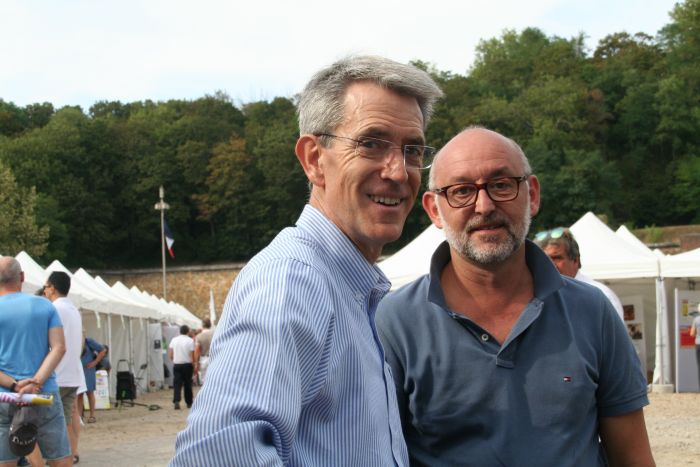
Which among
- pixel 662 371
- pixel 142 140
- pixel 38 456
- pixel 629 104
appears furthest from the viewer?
pixel 142 140

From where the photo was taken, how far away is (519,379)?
2.80 meters

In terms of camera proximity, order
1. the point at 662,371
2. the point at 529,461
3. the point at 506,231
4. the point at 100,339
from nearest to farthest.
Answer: the point at 529,461 < the point at 506,231 < the point at 662,371 < the point at 100,339

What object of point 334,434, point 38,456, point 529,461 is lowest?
point 38,456

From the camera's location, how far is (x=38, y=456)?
7.58m

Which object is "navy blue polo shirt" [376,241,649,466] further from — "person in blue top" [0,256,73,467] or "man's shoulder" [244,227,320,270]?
"person in blue top" [0,256,73,467]

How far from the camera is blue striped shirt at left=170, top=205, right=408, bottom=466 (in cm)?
157

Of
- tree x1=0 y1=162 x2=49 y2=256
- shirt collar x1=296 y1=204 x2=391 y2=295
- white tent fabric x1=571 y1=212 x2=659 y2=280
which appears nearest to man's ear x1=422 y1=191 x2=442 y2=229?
shirt collar x1=296 y1=204 x2=391 y2=295

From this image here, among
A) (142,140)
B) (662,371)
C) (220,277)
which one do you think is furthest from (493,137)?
(142,140)

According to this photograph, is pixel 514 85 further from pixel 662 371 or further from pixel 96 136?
pixel 662 371

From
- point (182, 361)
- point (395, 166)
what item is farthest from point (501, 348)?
point (182, 361)

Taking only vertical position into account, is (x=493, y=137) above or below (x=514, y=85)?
below

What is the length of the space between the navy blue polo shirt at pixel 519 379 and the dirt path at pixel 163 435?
6.52 metres

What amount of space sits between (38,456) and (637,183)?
77.0 m

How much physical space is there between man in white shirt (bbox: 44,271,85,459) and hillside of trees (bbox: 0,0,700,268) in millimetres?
63367
